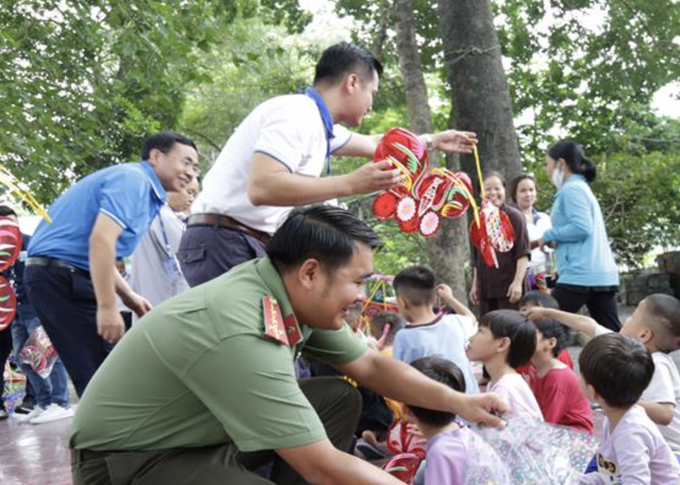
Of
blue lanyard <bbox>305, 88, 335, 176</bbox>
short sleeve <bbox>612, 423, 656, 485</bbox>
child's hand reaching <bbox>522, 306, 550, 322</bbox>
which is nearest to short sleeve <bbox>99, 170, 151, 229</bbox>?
blue lanyard <bbox>305, 88, 335, 176</bbox>

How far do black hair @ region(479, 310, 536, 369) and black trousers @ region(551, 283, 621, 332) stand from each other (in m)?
1.30

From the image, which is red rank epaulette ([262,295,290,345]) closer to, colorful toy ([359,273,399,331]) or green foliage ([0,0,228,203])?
colorful toy ([359,273,399,331])

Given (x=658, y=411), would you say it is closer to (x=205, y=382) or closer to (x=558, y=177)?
(x=205, y=382)

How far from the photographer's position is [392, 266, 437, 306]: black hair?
167 inches

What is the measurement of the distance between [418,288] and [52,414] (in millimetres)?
3446

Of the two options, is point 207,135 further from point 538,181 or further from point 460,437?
point 460,437

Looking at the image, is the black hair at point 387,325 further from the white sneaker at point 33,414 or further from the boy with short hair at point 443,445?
the white sneaker at point 33,414

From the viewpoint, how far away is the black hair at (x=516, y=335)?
3.62m

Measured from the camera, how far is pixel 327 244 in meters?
2.21

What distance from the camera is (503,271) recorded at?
5.32 metres

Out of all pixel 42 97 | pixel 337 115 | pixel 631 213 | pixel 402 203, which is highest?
pixel 42 97

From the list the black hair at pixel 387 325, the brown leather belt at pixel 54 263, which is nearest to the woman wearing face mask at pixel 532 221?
the black hair at pixel 387 325

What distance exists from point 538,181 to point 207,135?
9.77 metres

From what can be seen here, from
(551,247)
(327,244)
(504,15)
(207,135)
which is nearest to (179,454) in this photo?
(327,244)
